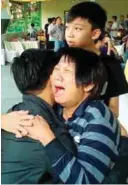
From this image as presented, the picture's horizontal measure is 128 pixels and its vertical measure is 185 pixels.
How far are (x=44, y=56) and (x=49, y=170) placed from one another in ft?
1.33

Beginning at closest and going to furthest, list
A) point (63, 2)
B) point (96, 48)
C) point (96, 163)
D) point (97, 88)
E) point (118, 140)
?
point (96, 163), point (118, 140), point (97, 88), point (96, 48), point (63, 2)

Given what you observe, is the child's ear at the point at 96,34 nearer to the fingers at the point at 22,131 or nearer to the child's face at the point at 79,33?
the child's face at the point at 79,33

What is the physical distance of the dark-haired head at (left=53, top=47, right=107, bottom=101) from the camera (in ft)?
4.26

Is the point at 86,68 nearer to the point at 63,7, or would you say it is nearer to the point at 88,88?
the point at 88,88

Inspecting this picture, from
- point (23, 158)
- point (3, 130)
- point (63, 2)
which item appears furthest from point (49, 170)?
point (63, 2)

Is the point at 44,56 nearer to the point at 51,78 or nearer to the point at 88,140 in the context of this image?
the point at 51,78

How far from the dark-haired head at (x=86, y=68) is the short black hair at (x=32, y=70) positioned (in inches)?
2.8

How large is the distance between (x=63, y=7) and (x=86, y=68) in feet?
54.7

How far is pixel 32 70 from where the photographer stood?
1.27 metres

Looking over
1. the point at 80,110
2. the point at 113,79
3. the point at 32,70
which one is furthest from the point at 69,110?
the point at 113,79

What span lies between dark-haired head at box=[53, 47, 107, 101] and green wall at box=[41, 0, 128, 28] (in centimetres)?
1598

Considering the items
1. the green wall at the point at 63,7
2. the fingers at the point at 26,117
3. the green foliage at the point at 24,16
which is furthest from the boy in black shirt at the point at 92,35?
the green wall at the point at 63,7

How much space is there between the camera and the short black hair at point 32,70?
4.16 ft

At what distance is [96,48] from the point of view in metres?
1.69
